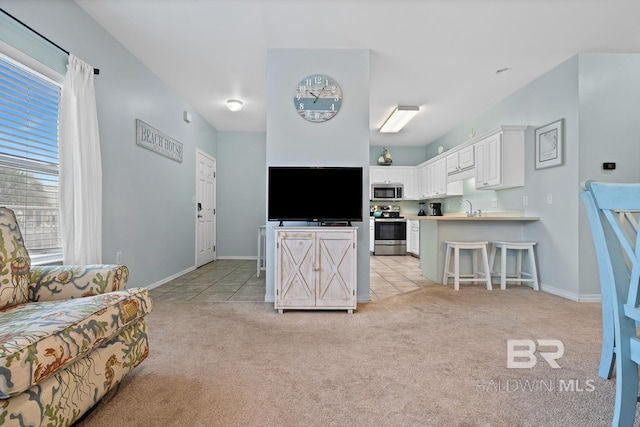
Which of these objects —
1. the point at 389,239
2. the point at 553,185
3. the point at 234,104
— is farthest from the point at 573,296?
the point at 234,104

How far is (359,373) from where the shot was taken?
1733 mm

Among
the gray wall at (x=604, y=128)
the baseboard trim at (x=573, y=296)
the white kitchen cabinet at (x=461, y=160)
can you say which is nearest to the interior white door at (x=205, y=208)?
the white kitchen cabinet at (x=461, y=160)

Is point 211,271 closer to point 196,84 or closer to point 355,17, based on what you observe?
point 196,84

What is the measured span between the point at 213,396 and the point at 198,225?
4.28 meters

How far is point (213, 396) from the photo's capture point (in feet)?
4.94

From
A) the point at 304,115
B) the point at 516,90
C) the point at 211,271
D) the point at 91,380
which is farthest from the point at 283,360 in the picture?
the point at 516,90

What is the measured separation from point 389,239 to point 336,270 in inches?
173

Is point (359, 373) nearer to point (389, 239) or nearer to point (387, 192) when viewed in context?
point (389, 239)

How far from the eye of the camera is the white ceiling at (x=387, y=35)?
2566 mm

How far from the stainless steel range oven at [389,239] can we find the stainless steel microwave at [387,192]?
2.09ft

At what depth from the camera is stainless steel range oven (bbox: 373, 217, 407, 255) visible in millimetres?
6934

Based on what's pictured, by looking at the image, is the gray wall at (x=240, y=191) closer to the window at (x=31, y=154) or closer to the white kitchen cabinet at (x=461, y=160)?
the white kitchen cabinet at (x=461, y=160)

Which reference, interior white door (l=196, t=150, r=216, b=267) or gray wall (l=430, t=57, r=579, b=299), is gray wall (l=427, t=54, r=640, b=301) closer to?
gray wall (l=430, t=57, r=579, b=299)

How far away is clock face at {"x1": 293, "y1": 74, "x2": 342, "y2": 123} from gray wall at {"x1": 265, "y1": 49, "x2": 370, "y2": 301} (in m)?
0.06
